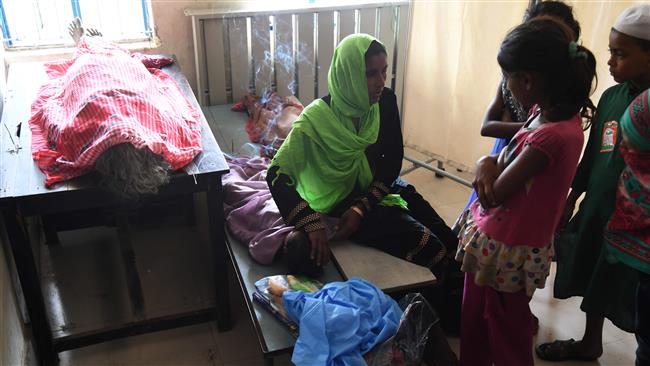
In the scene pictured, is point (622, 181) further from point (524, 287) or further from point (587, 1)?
point (587, 1)

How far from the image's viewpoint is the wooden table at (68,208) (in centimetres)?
176

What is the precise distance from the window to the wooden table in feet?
2.31

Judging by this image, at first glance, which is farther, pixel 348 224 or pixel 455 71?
pixel 455 71

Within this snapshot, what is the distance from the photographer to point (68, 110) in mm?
1991

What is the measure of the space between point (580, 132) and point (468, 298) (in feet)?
1.91

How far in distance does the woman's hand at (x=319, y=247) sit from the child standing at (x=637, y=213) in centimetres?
82

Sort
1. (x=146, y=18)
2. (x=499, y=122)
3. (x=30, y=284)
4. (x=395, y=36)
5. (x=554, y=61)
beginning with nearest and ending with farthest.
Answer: (x=554, y=61) < (x=30, y=284) < (x=499, y=122) < (x=146, y=18) < (x=395, y=36)

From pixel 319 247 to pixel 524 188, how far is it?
69cm

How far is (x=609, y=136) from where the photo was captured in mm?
1696

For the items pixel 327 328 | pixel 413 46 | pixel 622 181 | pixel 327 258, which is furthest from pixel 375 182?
pixel 413 46

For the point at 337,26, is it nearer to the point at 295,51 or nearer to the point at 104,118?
the point at 295,51

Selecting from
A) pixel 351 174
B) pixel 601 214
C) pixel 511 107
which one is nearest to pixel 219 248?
pixel 351 174

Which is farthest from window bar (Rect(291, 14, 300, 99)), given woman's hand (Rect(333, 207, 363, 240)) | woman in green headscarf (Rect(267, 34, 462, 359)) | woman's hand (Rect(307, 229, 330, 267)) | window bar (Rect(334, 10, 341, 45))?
woman's hand (Rect(307, 229, 330, 267))

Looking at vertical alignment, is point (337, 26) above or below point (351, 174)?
above
